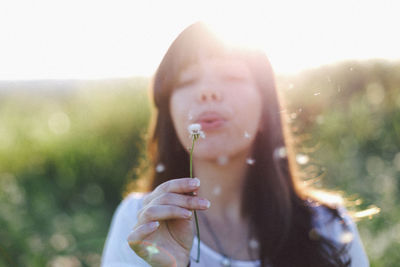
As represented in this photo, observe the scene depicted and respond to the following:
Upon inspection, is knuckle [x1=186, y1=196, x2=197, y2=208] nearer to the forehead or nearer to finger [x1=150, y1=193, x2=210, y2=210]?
finger [x1=150, y1=193, x2=210, y2=210]

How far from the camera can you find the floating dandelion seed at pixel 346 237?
2.71ft

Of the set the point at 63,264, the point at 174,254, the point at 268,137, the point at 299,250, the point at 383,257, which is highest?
the point at 268,137

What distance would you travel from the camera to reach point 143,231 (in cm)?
51

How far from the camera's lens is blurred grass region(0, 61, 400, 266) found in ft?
5.32

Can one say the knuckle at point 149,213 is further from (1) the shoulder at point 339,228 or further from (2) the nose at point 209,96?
(1) the shoulder at point 339,228

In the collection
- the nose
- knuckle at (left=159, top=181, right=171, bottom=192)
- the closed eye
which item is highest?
the closed eye

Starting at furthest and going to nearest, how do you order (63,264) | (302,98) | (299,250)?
1. (63,264)
2. (302,98)
3. (299,250)

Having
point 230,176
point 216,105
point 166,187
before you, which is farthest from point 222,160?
point 166,187

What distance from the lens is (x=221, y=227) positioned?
2.89 ft

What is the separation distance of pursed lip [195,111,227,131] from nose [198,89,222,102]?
0.02 metres

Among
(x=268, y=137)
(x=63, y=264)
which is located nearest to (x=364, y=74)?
(x=268, y=137)

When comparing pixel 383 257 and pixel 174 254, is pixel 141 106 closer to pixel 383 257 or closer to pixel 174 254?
pixel 383 257

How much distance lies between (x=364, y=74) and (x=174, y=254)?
2483 mm

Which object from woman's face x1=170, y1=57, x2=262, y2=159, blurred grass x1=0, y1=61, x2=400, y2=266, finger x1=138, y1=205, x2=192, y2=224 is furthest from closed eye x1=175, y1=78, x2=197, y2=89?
blurred grass x1=0, y1=61, x2=400, y2=266
